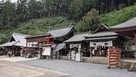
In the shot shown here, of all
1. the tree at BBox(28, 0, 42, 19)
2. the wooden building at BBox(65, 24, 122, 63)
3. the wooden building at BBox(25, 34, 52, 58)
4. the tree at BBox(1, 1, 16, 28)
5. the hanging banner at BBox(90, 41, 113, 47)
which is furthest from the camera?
the tree at BBox(28, 0, 42, 19)

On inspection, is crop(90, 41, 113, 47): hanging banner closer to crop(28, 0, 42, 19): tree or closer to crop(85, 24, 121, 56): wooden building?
crop(85, 24, 121, 56): wooden building

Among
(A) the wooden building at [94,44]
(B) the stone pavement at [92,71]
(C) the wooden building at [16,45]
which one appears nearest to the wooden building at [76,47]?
(A) the wooden building at [94,44]

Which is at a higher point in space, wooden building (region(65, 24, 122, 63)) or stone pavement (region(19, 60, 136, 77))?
wooden building (region(65, 24, 122, 63))

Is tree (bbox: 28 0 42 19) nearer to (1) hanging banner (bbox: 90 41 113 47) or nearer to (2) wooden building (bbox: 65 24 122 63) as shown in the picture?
(2) wooden building (bbox: 65 24 122 63)

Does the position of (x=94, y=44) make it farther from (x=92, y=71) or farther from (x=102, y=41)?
(x=92, y=71)

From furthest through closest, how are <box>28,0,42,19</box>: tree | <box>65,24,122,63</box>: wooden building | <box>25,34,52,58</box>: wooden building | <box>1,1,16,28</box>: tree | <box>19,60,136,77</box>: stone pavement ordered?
<box>28,0,42,19</box>: tree → <box>1,1,16,28</box>: tree → <box>25,34,52,58</box>: wooden building → <box>65,24,122,63</box>: wooden building → <box>19,60,136,77</box>: stone pavement

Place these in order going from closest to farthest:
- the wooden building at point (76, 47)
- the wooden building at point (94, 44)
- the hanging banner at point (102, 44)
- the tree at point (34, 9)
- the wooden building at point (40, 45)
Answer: the wooden building at point (94, 44) → the hanging banner at point (102, 44) → the wooden building at point (76, 47) → the wooden building at point (40, 45) → the tree at point (34, 9)

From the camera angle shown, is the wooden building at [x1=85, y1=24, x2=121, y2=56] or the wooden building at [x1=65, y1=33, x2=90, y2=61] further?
the wooden building at [x1=65, y1=33, x2=90, y2=61]

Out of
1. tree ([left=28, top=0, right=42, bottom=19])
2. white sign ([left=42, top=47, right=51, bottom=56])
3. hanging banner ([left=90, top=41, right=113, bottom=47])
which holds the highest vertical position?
tree ([left=28, top=0, right=42, bottom=19])

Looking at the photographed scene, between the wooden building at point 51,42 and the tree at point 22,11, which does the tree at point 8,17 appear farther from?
the wooden building at point 51,42

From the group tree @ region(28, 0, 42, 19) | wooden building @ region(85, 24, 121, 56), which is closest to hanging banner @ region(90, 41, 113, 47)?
wooden building @ region(85, 24, 121, 56)

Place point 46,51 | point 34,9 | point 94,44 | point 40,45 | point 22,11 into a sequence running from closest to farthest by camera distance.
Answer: point 94,44 → point 46,51 → point 40,45 → point 34,9 → point 22,11

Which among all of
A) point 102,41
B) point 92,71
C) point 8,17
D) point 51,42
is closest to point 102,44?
point 102,41

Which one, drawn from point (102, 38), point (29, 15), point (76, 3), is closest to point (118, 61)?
point (102, 38)
